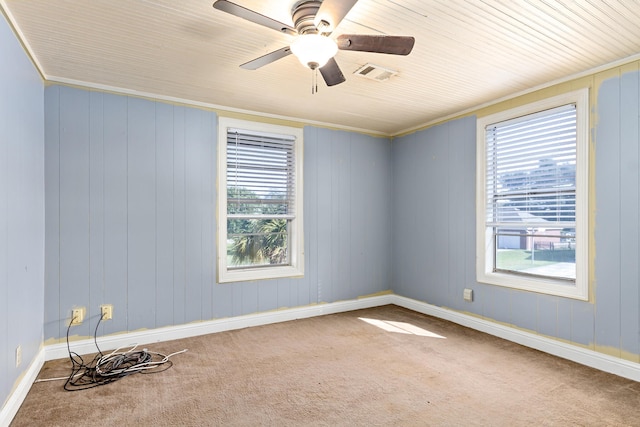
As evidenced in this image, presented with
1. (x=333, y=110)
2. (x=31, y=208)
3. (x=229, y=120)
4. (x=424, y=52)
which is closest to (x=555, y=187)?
(x=424, y=52)

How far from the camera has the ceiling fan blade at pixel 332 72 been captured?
7.30ft

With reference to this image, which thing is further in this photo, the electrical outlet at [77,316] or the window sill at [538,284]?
the electrical outlet at [77,316]

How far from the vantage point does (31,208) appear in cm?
265

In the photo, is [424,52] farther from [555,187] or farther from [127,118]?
[127,118]

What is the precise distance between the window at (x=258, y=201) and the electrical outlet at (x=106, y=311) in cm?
103

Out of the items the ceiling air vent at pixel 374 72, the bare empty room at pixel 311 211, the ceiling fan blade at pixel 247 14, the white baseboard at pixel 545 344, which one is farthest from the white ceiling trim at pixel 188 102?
the white baseboard at pixel 545 344

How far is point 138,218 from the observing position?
3.40 metres

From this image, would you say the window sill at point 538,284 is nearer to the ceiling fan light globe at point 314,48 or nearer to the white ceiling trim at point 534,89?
the white ceiling trim at point 534,89

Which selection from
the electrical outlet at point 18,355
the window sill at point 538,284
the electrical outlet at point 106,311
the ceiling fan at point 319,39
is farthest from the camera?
the electrical outlet at point 106,311

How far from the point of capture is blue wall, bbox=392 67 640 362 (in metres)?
2.70

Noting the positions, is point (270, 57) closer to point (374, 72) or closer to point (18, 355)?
point (374, 72)

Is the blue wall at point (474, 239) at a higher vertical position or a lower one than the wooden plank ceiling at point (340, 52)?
lower

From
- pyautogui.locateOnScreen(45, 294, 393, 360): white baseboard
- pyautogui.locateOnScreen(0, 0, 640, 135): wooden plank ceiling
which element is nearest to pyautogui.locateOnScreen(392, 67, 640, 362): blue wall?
pyautogui.locateOnScreen(0, 0, 640, 135): wooden plank ceiling

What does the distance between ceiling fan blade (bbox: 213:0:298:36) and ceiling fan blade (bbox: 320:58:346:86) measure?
0.32 m
